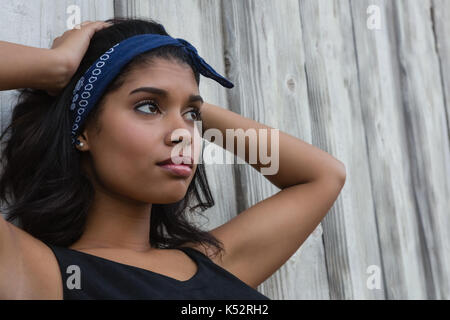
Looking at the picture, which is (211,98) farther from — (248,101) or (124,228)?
(124,228)

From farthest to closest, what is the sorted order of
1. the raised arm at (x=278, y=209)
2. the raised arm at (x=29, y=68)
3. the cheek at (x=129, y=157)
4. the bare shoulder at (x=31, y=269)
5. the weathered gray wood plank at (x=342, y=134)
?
the weathered gray wood plank at (x=342, y=134), the raised arm at (x=278, y=209), the cheek at (x=129, y=157), the raised arm at (x=29, y=68), the bare shoulder at (x=31, y=269)

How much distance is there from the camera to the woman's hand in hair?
4.91 ft

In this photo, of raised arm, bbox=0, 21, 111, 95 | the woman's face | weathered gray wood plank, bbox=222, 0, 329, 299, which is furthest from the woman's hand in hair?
weathered gray wood plank, bbox=222, 0, 329, 299

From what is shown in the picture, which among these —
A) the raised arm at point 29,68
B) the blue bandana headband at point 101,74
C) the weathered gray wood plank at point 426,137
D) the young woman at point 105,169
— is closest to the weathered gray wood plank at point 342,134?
the weathered gray wood plank at point 426,137

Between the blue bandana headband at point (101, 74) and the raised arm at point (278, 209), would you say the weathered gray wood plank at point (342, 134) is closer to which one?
the raised arm at point (278, 209)

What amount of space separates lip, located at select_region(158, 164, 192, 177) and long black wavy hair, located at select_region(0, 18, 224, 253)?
8.4 inches

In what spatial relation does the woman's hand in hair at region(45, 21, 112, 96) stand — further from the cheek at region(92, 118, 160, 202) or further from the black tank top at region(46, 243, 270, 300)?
the black tank top at region(46, 243, 270, 300)

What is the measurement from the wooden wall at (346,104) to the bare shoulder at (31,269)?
1.52 ft

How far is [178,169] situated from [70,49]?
0.38 metres

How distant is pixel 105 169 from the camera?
1.51 metres

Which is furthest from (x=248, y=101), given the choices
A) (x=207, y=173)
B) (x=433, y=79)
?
(x=433, y=79)

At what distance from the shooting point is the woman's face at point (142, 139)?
148 cm

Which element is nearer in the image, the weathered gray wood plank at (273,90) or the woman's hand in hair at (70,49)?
the woman's hand in hair at (70,49)
